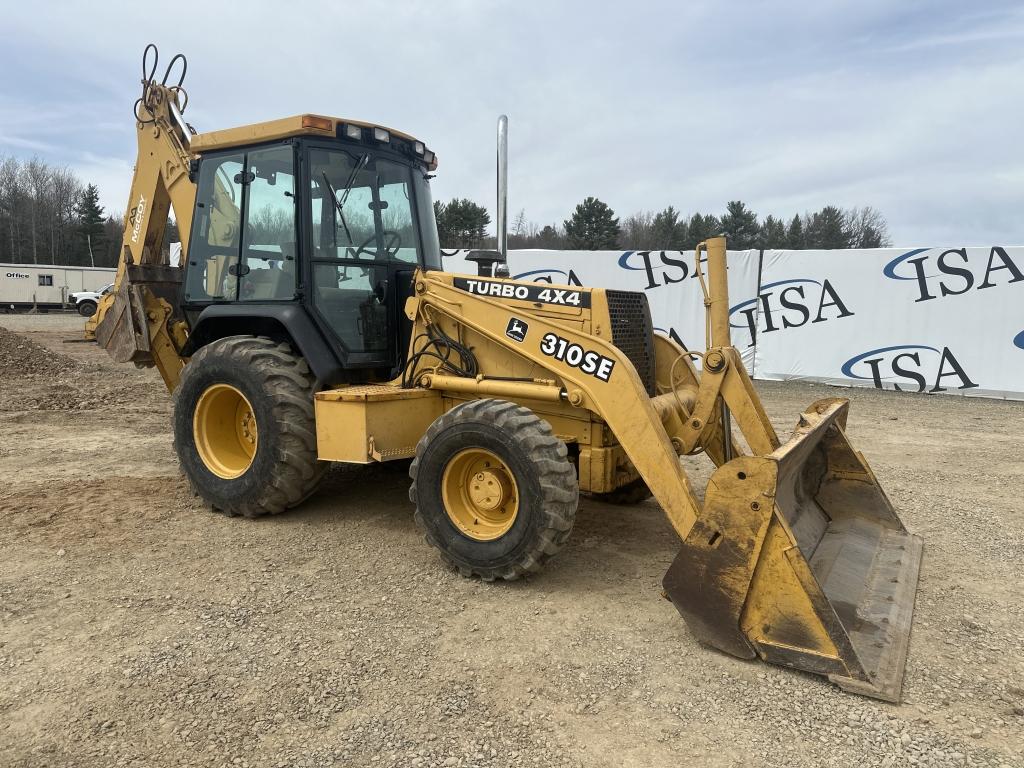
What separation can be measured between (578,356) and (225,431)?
2892 mm

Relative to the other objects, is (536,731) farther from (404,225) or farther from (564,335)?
(404,225)

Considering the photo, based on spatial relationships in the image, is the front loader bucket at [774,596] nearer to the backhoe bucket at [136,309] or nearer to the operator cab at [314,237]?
the operator cab at [314,237]

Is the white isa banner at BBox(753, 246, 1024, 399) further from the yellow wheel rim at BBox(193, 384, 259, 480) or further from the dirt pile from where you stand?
the dirt pile

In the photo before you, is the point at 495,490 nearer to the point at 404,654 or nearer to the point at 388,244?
the point at 404,654

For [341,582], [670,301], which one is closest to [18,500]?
[341,582]

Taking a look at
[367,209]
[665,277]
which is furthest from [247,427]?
[665,277]

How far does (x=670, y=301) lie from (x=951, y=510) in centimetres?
883

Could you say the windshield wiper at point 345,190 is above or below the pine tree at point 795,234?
below

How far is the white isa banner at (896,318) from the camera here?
1187cm

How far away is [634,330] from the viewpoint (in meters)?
4.64

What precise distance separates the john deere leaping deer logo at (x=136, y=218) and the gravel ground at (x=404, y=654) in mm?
2299

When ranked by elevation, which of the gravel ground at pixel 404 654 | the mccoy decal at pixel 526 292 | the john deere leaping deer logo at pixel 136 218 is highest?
the john deere leaping deer logo at pixel 136 218

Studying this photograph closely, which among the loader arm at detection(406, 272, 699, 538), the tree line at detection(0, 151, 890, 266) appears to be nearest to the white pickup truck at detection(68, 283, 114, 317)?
the tree line at detection(0, 151, 890, 266)

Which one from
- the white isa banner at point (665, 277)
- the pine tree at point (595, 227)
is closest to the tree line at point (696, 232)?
the pine tree at point (595, 227)
